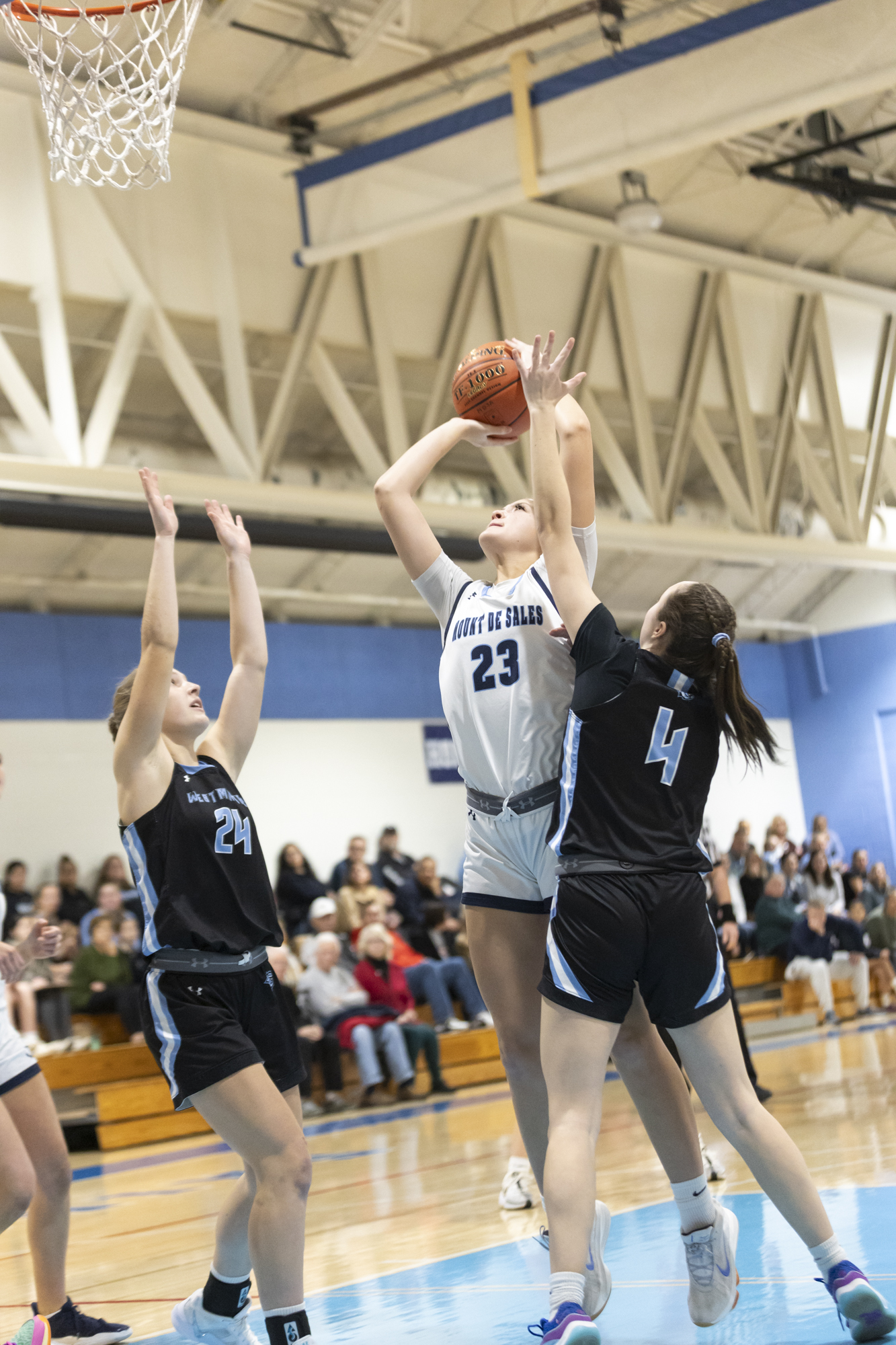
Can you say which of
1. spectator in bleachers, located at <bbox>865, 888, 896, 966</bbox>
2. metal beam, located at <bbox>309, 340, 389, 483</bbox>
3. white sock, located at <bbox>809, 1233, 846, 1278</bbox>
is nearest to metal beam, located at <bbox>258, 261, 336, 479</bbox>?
metal beam, located at <bbox>309, 340, 389, 483</bbox>

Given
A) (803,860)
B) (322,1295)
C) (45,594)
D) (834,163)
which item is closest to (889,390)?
(834,163)

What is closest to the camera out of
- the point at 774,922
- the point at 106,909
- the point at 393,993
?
the point at 393,993

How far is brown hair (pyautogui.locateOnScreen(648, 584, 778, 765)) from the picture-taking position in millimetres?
3578

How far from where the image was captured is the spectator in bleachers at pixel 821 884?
17.2m

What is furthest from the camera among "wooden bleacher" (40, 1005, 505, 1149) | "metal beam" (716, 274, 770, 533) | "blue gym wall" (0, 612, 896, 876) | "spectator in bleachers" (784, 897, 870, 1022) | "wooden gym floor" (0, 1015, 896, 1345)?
"metal beam" (716, 274, 770, 533)

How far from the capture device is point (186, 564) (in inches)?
645

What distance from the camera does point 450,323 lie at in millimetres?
13938

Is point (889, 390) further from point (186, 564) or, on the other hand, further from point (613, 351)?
point (186, 564)

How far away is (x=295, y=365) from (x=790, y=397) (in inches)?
258

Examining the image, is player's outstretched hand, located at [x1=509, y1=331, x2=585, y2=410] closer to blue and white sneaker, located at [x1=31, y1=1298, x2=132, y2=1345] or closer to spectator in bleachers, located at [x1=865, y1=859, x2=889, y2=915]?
blue and white sneaker, located at [x1=31, y1=1298, x2=132, y2=1345]

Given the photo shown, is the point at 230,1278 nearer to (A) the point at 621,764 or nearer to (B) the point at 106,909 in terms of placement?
(A) the point at 621,764

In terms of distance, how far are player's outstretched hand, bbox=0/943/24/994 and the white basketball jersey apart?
1.44 metres

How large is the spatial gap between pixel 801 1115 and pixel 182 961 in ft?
17.1

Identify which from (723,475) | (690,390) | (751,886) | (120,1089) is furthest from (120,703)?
(751,886)
